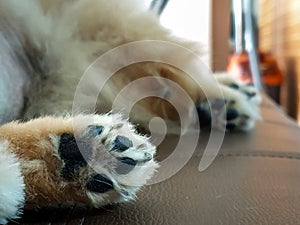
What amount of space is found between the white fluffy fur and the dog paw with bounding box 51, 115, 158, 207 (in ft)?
0.13

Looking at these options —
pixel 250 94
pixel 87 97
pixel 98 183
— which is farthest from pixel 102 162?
pixel 250 94

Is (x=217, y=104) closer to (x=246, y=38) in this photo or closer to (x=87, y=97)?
(x=87, y=97)

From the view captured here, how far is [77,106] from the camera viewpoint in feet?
2.56

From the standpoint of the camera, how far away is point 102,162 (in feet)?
1.62

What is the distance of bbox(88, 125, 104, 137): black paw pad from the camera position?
1.67ft

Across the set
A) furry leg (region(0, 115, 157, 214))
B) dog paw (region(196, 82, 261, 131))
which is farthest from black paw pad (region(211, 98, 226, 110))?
furry leg (region(0, 115, 157, 214))

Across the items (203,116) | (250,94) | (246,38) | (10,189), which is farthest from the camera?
(246,38)

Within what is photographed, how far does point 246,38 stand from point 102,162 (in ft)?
8.21

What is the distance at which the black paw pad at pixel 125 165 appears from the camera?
0.50 m

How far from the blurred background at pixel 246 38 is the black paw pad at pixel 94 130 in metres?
1.64

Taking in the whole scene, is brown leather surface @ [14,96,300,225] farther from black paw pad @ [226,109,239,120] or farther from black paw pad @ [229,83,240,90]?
black paw pad @ [229,83,240,90]

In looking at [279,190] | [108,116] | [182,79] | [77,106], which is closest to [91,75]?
[77,106]

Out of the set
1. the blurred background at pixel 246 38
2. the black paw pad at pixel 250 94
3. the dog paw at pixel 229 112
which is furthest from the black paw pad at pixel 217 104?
the blurred background at pixel 246 38

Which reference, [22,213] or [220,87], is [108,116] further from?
[220,87]
